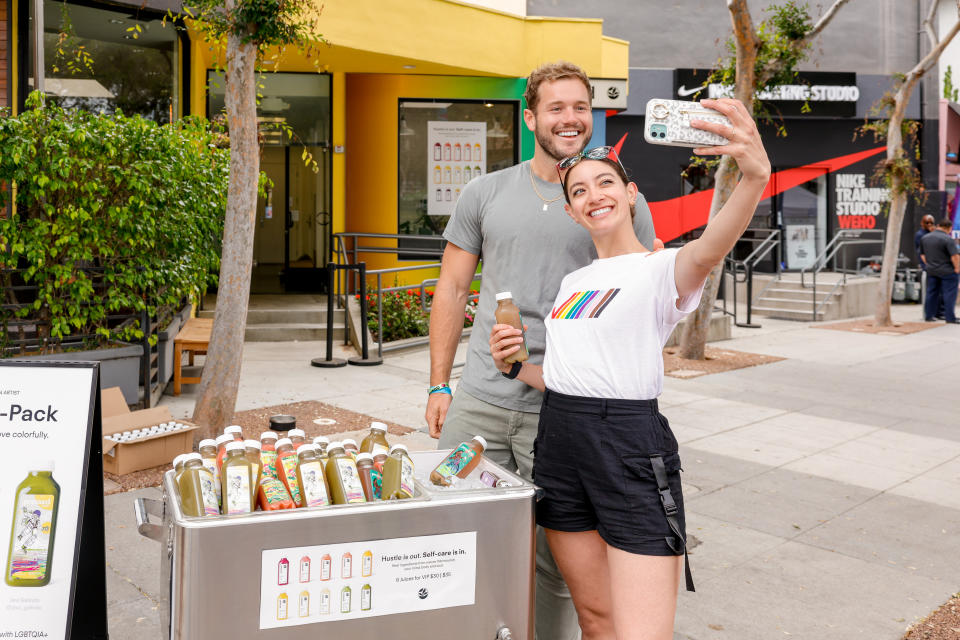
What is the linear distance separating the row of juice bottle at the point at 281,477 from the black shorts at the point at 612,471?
1.44 feet

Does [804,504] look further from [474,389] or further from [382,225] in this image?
[382,225]

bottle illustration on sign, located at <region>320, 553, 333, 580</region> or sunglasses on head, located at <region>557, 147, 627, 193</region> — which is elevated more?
sunglasses on head, located at <region>557, 147, 627, 193</region>

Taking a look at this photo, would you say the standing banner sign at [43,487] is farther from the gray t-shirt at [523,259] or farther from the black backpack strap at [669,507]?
the black backpack strap at [669,507]

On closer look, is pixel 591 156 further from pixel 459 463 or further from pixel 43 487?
pixel 43 487

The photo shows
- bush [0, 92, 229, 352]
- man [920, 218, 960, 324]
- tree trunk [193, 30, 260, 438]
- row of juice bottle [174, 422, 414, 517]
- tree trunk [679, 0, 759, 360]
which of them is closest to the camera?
row of juice bottle [174, 422, 414, 517]

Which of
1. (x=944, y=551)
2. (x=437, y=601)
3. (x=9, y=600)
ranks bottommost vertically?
(x=944, y=551)

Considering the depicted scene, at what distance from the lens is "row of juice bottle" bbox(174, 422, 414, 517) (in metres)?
2.17

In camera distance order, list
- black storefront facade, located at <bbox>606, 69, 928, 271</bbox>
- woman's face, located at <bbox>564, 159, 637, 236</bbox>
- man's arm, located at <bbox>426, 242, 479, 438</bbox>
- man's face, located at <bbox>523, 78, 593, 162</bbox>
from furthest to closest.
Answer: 1. black storefront facade, located at <bbox>606, 69, 928, 271</bbox>
2. man's arm, located at <bbox>426, 242, 479, 438</bbox>
3. man's face, located at <bbox>523, 78, 593, 162</bbox>
4. woman's face, located at <bbox>564, 159, 637, 236</bbox>

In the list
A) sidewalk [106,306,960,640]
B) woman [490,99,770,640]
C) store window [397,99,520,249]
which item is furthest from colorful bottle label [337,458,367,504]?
store window [397,99,520,249]

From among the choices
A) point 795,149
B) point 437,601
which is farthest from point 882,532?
point 795,149

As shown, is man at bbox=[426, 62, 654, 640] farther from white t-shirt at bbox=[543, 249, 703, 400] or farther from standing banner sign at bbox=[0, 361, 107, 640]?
standing banner sign at bbox=[0, 361, 107, 640]

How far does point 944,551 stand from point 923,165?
20.2 m

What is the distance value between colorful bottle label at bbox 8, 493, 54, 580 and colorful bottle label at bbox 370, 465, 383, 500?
116 cm

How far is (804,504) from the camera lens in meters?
5.56
